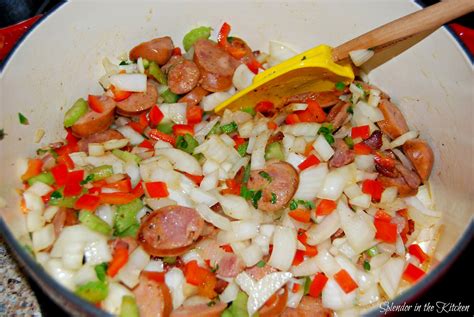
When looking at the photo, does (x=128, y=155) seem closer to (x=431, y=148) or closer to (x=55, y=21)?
(x=55, y=21)

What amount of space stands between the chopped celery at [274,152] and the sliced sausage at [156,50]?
0.74 meters

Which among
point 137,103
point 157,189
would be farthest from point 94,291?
point 137,103

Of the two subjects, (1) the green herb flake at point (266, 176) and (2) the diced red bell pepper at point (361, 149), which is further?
(2) the diced red bell pepper at point (361, 149)

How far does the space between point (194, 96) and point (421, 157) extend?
111 centimetres

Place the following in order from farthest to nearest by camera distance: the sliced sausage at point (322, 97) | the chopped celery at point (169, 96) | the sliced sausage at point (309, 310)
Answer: the chopped celery at point (169, 96)
the sliced sausage at point (322, 97)
the sliced sausage at point (309, 310)

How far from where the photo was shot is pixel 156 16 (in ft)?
8.57

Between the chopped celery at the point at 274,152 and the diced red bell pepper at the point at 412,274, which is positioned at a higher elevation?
the chopped celery at the point at 274,152

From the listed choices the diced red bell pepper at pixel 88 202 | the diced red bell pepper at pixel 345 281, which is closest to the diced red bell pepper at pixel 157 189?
the diced red bell pepper at pixel 88 202

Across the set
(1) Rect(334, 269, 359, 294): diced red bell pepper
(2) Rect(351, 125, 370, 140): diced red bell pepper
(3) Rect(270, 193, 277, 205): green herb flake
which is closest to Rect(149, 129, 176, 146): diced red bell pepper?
(3) Rect(270, 193, 277, 205): green herb flake

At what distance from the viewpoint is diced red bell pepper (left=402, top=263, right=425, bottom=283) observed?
82.4 inches

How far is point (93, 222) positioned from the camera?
2014 millimetres

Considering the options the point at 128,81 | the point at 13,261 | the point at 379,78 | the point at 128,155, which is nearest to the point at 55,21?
the point at 128,81

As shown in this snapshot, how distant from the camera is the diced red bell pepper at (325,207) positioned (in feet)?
6.97

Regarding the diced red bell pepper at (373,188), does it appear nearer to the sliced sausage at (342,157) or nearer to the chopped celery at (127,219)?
the sliced sausage at (342,157)
